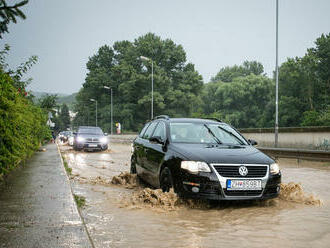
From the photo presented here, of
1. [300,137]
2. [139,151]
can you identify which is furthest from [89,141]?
[139,151]

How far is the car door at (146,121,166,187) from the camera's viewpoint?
725 centimetres

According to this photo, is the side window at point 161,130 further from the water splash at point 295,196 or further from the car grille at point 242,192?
the water splash at point 295,196

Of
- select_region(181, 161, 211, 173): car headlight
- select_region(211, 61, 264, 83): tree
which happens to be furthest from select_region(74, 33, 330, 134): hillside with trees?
select_region(181, 161, 211, 173): car headlight

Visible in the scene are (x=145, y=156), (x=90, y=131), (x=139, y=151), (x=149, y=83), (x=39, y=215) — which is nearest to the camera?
(x=39, y=215)

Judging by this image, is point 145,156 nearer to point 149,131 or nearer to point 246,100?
point 149,131

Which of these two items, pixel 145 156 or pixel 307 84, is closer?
pixel 145 156

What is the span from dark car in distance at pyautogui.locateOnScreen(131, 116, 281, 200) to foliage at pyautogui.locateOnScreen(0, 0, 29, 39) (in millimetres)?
3295

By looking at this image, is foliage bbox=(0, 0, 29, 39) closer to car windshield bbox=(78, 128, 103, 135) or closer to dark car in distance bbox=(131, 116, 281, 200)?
dark car in distance bbox=(131, 116, 281, 200)

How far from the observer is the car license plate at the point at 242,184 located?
6047 mm

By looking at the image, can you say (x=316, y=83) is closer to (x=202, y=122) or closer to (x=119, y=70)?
(x=119, y=70)

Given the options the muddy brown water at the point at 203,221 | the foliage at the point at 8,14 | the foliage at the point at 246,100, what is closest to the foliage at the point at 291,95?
the foliage at the point at 246,100

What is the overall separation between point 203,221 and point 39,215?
7.34ft

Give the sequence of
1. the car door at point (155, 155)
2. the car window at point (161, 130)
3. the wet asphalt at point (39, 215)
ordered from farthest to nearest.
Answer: the car window at point (161, 130) < the car door at point (155, 155) < the wet asphalt at point (39, 215)

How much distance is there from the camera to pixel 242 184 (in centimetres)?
608
